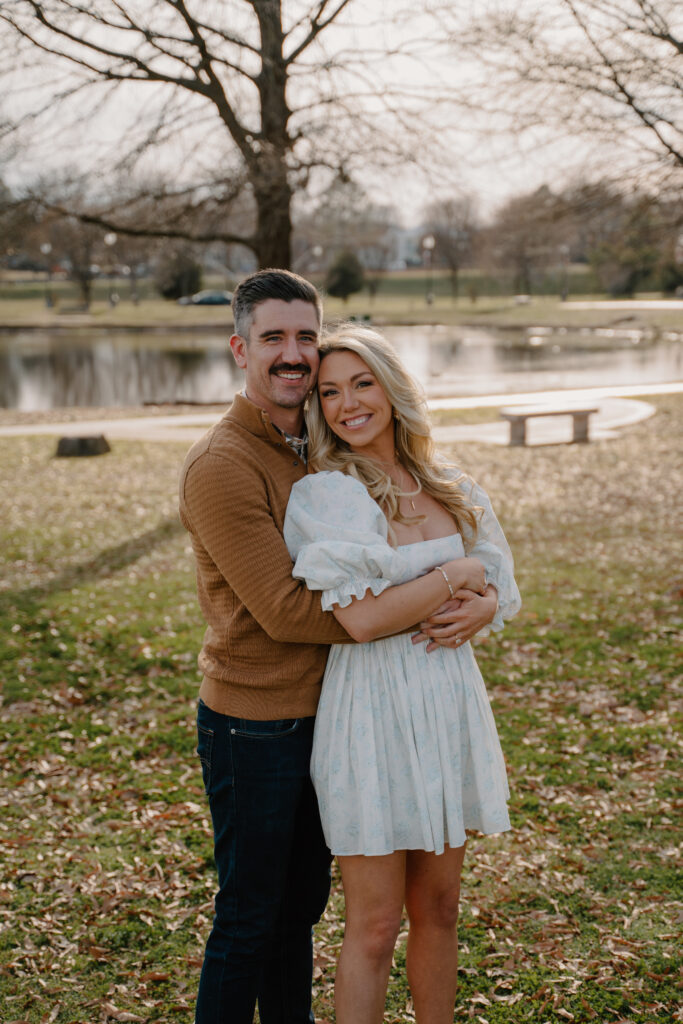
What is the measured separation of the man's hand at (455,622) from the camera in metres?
2.51

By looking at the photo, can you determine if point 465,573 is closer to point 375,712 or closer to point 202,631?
point 375,712

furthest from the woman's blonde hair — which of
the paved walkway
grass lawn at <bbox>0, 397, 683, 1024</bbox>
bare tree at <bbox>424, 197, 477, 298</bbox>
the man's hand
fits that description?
bare tree at <bbox>424, 197, 477, 298</bbox>

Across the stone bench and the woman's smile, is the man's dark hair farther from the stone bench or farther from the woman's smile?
the stone bench

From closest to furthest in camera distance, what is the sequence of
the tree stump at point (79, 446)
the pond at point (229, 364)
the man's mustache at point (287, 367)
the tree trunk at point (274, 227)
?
the man's mustache at point (287, 367)
the tree trunk at point (274, 227)
the tree stump at point (79, 446)
the pond at point (229, 364)

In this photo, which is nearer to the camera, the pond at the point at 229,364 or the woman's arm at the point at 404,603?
the woman's arm at the point at 404,603

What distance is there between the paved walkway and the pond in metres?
1.71

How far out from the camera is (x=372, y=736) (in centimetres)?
242

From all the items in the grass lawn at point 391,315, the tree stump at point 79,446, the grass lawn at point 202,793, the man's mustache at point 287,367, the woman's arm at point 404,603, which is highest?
the grass lawn at point 391,315

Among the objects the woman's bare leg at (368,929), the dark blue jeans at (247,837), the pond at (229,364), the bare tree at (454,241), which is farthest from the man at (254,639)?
the bare tree at (454,241)

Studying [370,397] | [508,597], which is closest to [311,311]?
[370,397]

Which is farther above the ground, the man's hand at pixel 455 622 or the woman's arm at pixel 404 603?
the woman's arm at pixel 404 603

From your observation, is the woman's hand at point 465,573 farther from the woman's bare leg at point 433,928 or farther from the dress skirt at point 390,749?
the woman's bare leg at point 433,928

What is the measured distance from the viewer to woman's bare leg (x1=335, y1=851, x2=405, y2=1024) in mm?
2461

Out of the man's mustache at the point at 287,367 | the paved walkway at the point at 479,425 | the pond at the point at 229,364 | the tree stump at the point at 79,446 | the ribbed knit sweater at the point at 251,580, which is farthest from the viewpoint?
the pond at the point at 229,364
